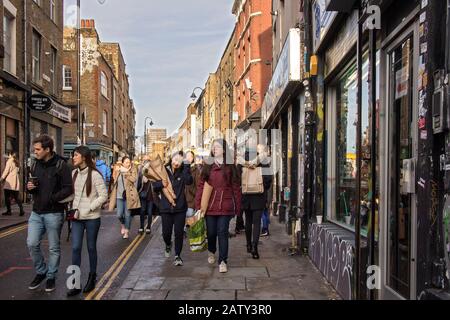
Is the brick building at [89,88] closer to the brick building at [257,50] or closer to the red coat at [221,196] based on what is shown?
the brick building at [257,50]

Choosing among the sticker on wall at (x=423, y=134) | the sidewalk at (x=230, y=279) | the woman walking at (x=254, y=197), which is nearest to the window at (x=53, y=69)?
the sidewalk at (x=230, y=279)

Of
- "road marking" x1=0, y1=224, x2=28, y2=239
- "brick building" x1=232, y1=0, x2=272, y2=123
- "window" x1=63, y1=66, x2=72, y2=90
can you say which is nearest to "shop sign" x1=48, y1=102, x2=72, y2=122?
"brick building" x1=232, y1=0, x2=272, y2=123

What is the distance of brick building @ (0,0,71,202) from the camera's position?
55.6ft

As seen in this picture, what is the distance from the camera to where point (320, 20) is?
749cm

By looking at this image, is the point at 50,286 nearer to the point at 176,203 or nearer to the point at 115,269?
the point at 115,269

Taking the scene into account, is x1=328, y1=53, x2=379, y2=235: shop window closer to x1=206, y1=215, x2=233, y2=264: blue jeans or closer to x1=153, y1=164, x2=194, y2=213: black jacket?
x1=206, y1=215, x2=233, y2=264: blue jeans

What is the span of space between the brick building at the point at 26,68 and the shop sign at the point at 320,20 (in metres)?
9.52

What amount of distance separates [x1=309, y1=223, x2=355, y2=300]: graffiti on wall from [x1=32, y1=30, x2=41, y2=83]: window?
16.8 meters

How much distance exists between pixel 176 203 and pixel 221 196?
3.04ft

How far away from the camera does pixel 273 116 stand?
1570 centimetres

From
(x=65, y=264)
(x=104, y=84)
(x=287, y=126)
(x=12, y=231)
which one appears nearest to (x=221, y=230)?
(x=65, y=264)

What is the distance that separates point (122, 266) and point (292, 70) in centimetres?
445
